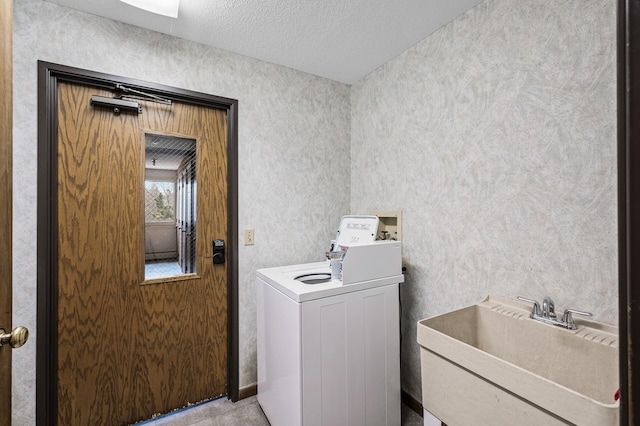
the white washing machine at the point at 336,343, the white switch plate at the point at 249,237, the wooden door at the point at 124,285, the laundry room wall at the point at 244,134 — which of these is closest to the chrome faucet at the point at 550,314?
the white washing machine at the point at 336,343

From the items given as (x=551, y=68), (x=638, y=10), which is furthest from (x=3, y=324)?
(x=551, y=68)

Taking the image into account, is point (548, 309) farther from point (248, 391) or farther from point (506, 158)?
point (248, 391)

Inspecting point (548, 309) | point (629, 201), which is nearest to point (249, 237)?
point (548, 309)

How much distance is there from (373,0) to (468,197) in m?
1.20

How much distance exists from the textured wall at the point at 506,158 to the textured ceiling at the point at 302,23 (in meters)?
0.18

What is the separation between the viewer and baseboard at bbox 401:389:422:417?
75.8 inches

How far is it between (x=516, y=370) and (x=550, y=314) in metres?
0.52

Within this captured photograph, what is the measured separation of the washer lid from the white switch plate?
63 centimetres

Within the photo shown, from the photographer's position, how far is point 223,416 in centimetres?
188

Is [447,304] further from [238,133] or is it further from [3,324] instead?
[3,324]

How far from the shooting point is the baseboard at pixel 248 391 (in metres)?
2.04

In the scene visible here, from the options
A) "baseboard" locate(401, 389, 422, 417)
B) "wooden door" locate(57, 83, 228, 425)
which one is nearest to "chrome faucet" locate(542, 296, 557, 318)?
"baseboard" locate(401, 389, 422, 417)

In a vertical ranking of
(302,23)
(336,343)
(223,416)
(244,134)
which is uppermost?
(302,23)

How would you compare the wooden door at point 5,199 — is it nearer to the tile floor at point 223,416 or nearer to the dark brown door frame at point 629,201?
the tile floor at point 223,416
